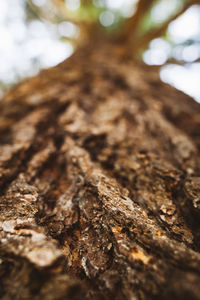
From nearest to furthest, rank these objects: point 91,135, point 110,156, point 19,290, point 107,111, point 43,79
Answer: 1. point 19,290
2. point 110,156
3. point 91,135
4. point 107,111
5. point 43,79

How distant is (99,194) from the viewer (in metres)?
1.04

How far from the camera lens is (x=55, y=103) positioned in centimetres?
208

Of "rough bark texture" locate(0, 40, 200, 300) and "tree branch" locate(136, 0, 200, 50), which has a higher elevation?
"tree branch" locate(136, 0, 200, 50)

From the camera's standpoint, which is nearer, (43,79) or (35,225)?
(35,225)

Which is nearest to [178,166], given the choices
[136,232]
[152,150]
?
[152,150]

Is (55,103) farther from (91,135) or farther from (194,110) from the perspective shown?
(194,110)

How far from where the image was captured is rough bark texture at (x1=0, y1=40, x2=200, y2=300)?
66cm

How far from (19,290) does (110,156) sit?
1.07 meters

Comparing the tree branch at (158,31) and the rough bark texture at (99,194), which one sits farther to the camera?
the tree branch at (158,31)

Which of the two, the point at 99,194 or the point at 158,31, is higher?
the point at 158,31

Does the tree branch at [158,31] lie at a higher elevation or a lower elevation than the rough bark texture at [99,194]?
higher

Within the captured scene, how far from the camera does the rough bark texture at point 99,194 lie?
657 mm

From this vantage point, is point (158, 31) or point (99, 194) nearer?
point (99, 194)

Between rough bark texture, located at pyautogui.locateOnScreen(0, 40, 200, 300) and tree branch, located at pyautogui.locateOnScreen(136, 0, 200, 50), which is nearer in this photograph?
rough bark texture, located at pyautogui.locateOnScreen(0, 40, 200, 300)
